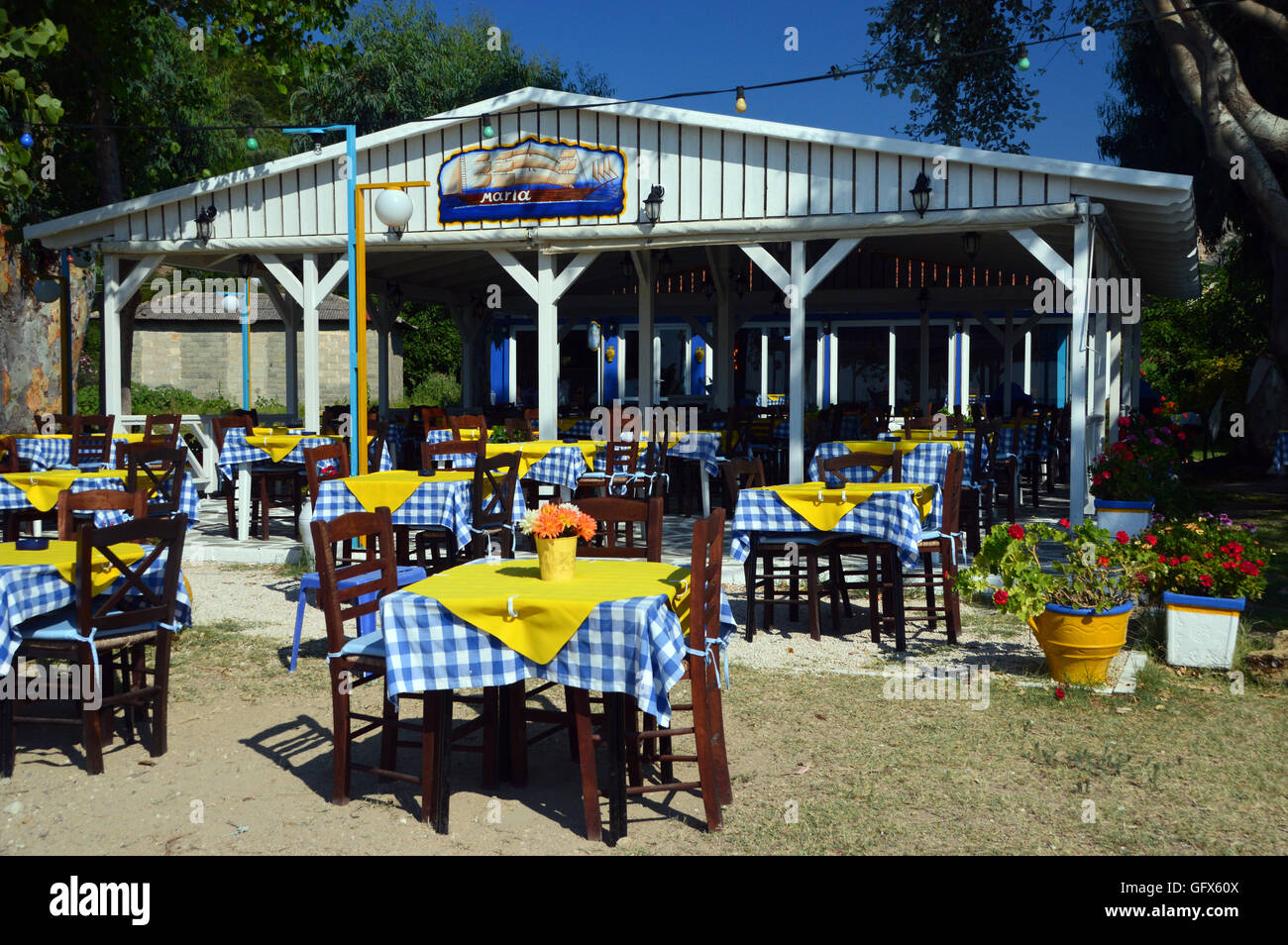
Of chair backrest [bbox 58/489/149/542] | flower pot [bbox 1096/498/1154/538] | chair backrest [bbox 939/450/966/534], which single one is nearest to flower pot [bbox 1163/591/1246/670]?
chair backrest [bbox 939/450/966/534]

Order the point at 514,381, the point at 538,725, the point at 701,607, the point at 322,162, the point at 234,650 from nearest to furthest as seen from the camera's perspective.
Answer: the point at 701,607 → the point at 538,725 → the point at 234,650 → the point at 322,162 → the point at 514,381

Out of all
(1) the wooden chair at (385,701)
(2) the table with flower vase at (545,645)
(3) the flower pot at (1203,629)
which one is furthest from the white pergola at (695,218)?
(2) the table with flower vase at (545,645)

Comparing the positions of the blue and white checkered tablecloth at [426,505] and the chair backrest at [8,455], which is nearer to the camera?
the blue and white checkered tablecloth at [426,505]

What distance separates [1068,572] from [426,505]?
4.03 metres

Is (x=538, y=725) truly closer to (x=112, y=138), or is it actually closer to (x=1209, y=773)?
(x=1209, y=773)

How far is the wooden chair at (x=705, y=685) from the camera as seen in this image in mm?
4148

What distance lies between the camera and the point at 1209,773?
466cm

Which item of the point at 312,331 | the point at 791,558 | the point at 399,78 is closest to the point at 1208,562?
the point at 791,558

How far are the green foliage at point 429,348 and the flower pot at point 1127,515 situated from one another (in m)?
24.8

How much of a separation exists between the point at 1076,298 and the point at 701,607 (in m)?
6.60

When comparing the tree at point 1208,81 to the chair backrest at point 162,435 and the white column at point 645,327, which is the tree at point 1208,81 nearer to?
the white column at point 645,327

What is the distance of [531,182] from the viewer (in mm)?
11633

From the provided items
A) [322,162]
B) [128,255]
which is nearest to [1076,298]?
[322,162]

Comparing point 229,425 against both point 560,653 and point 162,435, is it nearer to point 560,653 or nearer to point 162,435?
point 162,435
